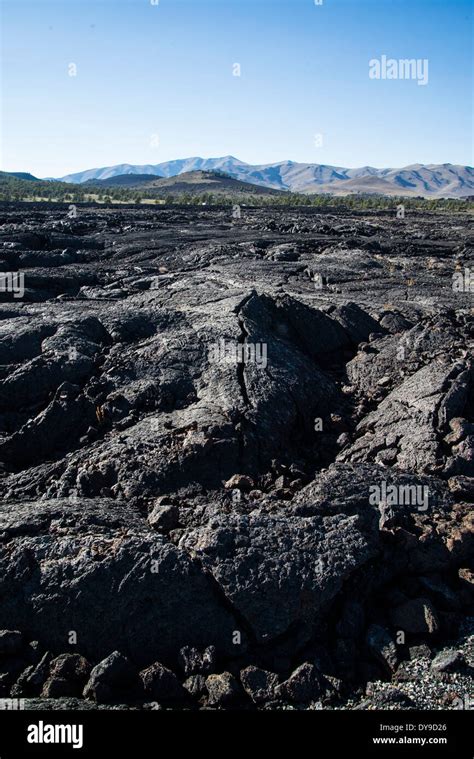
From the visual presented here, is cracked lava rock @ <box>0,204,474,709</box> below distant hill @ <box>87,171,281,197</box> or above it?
below

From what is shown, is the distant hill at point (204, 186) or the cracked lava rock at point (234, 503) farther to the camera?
the distant hill at point (204, 186)

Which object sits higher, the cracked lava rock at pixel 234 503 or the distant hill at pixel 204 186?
the distant hill at pixel 204 186

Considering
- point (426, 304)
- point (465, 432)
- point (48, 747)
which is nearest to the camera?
point (48, 747)

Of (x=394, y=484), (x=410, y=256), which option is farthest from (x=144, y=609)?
(x=410, y=256)

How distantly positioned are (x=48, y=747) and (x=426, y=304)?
432 inches

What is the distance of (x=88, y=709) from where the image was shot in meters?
4.55

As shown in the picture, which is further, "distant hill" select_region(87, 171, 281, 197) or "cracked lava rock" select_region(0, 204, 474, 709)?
"distant hill" select_region(87, 171, 281, 197)

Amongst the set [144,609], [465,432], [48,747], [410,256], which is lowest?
[48,747]

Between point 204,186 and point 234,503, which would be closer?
point 234,503

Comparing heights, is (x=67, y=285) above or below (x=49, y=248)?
below

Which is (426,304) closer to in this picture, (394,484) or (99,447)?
(394,484)

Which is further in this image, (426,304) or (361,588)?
(426,304)

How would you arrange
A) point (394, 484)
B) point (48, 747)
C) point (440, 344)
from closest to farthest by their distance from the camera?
point (48, 747) < point (394, 484) < point (440, 344)

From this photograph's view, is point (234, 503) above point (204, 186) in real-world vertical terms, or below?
below
